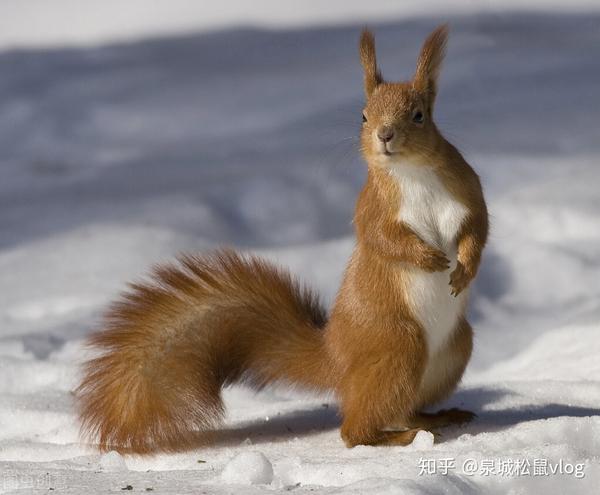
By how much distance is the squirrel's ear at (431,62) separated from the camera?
10.8ft

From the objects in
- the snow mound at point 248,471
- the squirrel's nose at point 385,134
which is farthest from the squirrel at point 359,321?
the snow mound at point 248,471

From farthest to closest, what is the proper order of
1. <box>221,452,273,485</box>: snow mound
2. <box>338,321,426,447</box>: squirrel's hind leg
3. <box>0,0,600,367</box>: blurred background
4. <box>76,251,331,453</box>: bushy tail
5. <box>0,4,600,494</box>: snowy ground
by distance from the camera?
<box>0,0,600,367</box>: blurred background < <box>76,251,331,453</box>: bushy tail < <box>338,321,426,447</box>: squirrel's hind leg < <box>0,4,600,494</box>: snowy ground < <box>221,452,273,485</box>: snow mound

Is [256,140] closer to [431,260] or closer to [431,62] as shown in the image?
[431,62]

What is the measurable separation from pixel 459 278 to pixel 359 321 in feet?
0.88

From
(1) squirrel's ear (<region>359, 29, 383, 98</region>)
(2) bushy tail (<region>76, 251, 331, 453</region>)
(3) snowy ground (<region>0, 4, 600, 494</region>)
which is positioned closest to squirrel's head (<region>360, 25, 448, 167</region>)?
(1) squirrel's ear (<region>359, 29, 383, 98</region>)

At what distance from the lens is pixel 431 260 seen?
3.18 meters

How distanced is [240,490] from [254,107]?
17.6 ft

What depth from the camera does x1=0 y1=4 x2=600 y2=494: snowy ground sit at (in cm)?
313

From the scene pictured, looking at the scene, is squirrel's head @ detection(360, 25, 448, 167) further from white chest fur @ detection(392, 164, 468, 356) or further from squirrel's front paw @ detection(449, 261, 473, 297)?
squirrel's front paw @ detection(449, 261, 473, 297)

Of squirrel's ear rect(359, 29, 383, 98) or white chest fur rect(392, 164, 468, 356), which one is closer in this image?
white chest fur rect(392, 164, 468, 356)

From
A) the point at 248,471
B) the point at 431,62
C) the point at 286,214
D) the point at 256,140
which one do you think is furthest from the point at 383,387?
the point at 256,140

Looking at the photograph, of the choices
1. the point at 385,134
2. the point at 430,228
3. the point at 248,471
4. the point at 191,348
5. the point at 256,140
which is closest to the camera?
the point at 248,471

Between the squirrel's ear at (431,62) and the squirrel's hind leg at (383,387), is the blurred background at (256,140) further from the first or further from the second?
the squirrel's hind leg at (383,387)

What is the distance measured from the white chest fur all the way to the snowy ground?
0.31 meters
